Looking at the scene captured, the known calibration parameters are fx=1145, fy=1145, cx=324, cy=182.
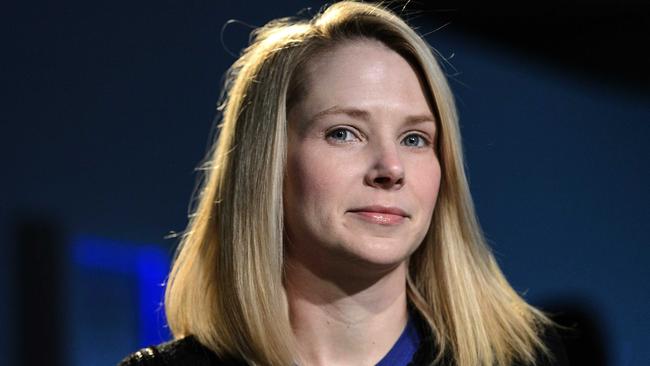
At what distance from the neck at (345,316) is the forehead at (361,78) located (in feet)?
0.82

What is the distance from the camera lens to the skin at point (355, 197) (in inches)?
63.7

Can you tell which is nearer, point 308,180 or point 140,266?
point 308,180

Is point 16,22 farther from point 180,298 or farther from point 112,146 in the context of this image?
point 180,298

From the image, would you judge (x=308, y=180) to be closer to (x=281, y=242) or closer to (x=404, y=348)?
(x=281, y=242)

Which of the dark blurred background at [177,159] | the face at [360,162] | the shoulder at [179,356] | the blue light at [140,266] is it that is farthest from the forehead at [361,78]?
the blue light at [140,266]

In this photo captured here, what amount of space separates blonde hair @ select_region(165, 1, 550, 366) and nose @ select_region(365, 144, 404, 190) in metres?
0.14

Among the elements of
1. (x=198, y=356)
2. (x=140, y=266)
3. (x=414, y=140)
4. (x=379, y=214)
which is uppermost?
(x=414, y=140)

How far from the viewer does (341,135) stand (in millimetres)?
1659

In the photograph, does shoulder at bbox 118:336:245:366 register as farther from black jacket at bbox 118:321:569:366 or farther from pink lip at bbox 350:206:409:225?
pink lip at bbox 350:206:409:225

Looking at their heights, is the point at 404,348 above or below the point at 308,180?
below

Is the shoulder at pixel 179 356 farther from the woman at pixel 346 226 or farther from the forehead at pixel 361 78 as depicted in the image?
the forehead at pixel 361 78

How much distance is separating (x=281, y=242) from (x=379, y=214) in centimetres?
18

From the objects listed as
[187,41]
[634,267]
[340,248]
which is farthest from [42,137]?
[634,267]

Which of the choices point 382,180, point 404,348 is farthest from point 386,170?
point 404,348
